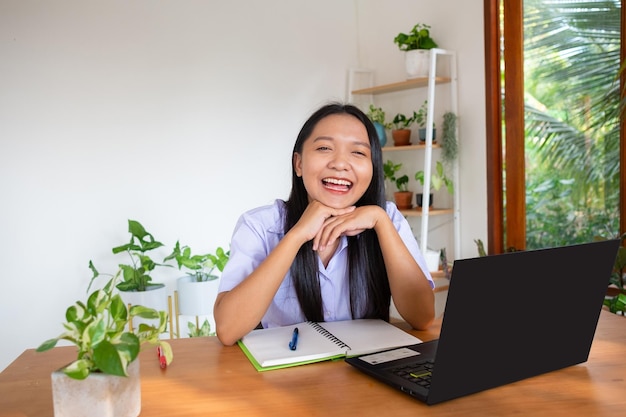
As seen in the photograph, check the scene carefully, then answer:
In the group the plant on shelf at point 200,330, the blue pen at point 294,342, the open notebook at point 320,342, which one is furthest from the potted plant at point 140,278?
the blue pen at point 294,342

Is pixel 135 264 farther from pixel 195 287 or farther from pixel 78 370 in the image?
pixel 78 370

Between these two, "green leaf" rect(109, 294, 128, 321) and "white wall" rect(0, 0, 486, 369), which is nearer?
"green leaf" rect(109, 294, 128, 321)

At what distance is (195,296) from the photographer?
10.5 feet

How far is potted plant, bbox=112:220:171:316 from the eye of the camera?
9.96 feet

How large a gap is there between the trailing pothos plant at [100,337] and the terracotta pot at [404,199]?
2834mm

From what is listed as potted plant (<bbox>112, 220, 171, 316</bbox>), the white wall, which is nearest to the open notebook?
potted plant (<bbox>112, 220, 171, 316</bbox>)

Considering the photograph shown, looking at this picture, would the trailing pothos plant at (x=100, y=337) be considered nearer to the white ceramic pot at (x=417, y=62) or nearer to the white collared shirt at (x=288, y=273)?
the white collared shirt at (x=288, y=273)

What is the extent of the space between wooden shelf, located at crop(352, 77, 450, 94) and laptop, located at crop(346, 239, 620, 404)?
246cm

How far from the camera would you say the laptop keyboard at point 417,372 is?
945 mm

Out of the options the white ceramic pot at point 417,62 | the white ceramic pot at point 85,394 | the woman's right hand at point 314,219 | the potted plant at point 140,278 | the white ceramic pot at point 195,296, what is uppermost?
the white ceramic pot at point 417,62

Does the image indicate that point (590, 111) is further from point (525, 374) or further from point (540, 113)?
point (525, 374)

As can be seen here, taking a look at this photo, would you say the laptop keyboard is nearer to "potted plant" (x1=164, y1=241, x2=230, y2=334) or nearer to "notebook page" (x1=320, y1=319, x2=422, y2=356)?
"notebook page" (x1=320, y1=319, x2=422, y2=356)

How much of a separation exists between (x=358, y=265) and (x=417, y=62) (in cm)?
208

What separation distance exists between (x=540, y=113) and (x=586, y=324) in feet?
6.93
